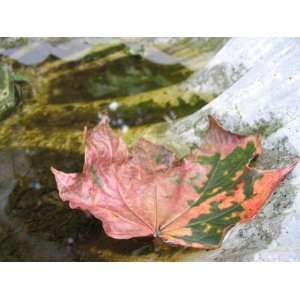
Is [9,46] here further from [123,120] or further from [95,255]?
[95,255]

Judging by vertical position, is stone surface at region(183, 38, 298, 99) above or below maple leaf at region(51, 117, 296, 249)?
above

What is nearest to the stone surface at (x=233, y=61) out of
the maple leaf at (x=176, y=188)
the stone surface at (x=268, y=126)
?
the stone surface at (x=268, y=126)

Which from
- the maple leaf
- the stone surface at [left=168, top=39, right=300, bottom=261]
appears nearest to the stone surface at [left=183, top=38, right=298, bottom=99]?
the stone surface at [left=168, top=39, right=300, bottom=261]

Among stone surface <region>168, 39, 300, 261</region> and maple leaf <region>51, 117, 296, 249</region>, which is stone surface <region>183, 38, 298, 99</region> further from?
maple leaf <region>51, 117, 296, 249</region>

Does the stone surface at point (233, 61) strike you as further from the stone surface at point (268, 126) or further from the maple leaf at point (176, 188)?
the maple leaf at point (176, 188)

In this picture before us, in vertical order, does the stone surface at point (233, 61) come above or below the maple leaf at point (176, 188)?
above

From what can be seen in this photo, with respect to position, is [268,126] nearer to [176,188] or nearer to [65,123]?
[176,188]
